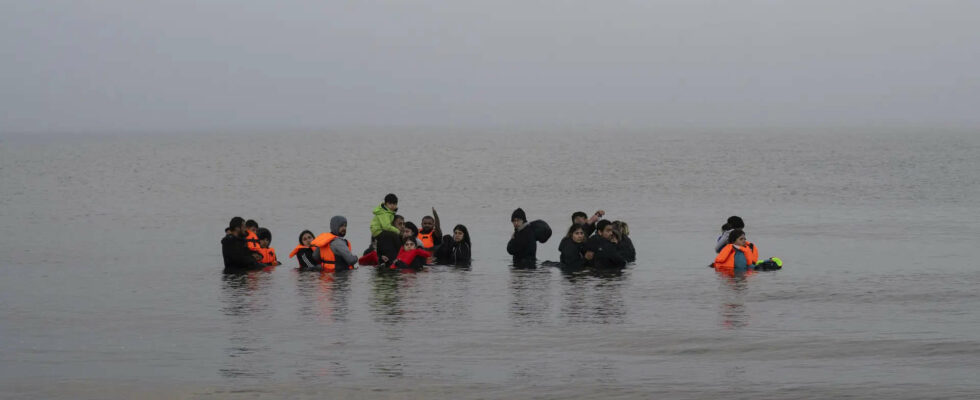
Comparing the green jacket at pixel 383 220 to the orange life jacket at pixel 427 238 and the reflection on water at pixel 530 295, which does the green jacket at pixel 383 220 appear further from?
the reflection on water at pixel 530 295

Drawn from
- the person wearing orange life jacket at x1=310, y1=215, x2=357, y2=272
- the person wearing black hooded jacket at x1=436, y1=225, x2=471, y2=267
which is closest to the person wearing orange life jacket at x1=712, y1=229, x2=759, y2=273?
the person wearing black hooded jacket at x1=436, y1=225, x2=471, y2=267

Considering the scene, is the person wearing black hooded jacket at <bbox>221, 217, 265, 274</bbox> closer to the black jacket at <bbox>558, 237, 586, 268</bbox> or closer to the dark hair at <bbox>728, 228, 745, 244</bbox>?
the black jacket at <bbox>558, 237, 586, 268</bbox>

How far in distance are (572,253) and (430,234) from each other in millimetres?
3161

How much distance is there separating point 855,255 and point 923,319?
9601 mm

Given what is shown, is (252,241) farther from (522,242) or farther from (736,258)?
(736,258)

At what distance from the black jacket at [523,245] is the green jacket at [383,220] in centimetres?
213

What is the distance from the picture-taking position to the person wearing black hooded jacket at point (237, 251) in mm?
19775

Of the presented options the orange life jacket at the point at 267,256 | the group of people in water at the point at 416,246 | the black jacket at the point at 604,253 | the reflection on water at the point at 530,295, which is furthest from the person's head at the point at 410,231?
the black jacket at the point at 604,253

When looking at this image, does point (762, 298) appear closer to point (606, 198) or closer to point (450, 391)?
point (450, 391)

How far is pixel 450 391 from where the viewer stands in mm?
11484

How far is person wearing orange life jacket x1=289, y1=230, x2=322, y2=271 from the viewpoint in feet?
66.9

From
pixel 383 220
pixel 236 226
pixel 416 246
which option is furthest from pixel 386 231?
pixel 236 226

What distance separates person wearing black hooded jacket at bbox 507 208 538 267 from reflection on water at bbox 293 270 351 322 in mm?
3039

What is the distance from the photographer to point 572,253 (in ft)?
65.2
